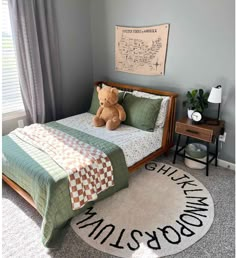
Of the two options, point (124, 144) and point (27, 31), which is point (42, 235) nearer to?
point (124, 144)

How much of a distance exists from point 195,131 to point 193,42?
3.42 ft

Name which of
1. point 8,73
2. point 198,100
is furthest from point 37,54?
point 198,100

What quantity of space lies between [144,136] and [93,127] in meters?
0.66

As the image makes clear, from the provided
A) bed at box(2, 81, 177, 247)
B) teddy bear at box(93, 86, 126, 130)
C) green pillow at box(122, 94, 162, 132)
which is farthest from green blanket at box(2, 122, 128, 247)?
green pillow at box(122, 94, 162, 132)

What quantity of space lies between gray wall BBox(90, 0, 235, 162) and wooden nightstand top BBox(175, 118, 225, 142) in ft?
0.87

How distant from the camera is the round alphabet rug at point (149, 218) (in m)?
1.71

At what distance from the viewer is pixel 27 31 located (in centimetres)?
272

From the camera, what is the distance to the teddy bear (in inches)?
105

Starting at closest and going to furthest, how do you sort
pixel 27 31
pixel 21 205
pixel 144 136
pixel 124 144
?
pixel 21 205 < pixel 124 144 < pixel 144 136 < pixel 27 31

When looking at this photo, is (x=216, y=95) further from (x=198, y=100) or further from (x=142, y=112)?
(x=142, y=112)

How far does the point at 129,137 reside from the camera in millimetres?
2459

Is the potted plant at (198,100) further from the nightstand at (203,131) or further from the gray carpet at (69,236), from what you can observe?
the gray carpet at (69,236)

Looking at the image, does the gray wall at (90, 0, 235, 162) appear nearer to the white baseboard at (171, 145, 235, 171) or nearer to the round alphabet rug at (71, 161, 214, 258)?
the white baseboard at (171, 145, 235, 171)

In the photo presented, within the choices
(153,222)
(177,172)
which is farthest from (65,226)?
(177,172)
